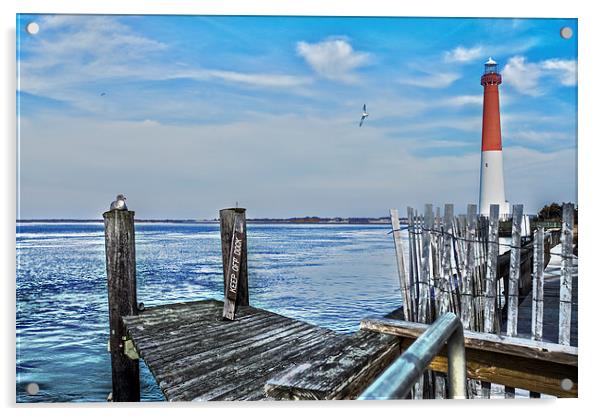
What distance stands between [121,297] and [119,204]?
79 centimetres

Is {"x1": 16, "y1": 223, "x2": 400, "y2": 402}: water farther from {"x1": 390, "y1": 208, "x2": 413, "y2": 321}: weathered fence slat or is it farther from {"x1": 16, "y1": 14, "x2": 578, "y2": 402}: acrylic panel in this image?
{"x1": 390, "y1": 208, "x2": 413, "y2": 321}: weathered fence slat

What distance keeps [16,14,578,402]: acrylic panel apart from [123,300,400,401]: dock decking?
2cm

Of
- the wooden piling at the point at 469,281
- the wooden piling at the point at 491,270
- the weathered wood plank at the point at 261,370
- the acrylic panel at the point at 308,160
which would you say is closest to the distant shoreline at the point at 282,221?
the acrylic panel at the point at 308,160

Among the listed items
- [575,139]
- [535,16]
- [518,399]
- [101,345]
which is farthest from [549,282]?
[101,345]

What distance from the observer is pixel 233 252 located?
3.65 meters

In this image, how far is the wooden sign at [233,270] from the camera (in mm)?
3627

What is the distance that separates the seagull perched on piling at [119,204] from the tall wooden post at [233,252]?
702 millimetres

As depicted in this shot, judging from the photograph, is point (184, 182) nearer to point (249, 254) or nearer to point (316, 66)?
point (316, 66)

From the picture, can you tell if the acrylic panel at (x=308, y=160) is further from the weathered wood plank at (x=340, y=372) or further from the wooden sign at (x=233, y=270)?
the wooden sign at (x=233, y=270)

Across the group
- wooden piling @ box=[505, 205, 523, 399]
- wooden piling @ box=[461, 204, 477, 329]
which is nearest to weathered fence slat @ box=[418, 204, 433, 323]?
wooden piling @ box=[461, 204, 477, 329]

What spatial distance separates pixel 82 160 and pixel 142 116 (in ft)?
1.36

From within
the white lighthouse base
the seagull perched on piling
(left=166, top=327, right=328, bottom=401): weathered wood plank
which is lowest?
(left=166, top=327, right=328, bottom=401): weathered wood plank

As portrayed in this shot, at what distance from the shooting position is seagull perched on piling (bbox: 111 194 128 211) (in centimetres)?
311

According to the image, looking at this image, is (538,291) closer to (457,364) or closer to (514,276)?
(514,276)
